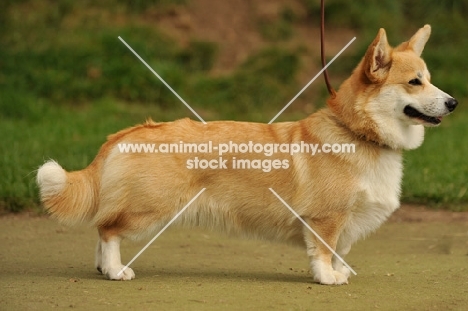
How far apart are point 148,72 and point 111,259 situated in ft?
22.0

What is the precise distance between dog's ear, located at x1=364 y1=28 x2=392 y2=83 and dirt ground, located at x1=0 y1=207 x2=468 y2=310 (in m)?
1.28

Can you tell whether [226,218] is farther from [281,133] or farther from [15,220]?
[15,220]

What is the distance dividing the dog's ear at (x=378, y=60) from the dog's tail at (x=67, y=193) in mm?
1846

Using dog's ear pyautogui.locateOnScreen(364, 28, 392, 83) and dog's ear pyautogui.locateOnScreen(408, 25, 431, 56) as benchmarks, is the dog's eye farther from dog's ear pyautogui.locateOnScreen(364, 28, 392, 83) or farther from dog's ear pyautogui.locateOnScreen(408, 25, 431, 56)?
dog's ear pyautogui.locateOnScreen(408, 25, 431, 56)

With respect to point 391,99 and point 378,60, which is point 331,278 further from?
point 378,60

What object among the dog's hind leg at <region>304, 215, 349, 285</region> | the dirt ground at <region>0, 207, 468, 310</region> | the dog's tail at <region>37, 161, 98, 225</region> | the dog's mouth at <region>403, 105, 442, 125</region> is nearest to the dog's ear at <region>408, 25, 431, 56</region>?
the dog's mouth at <region>403, 105, 442, 125</region>

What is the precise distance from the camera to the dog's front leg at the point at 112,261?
5660 mm

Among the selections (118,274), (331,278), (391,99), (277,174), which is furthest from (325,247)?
(118,274)

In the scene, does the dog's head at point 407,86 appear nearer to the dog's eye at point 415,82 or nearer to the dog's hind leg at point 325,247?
the dog's eye at point 415,82

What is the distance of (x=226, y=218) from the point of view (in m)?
5.91

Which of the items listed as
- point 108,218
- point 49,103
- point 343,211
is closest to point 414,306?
point 343,211

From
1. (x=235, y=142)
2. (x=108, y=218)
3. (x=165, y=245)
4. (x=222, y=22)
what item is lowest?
(x=165, y=245)

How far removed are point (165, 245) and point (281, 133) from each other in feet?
5.63

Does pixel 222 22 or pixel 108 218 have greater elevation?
pixel 222 22
